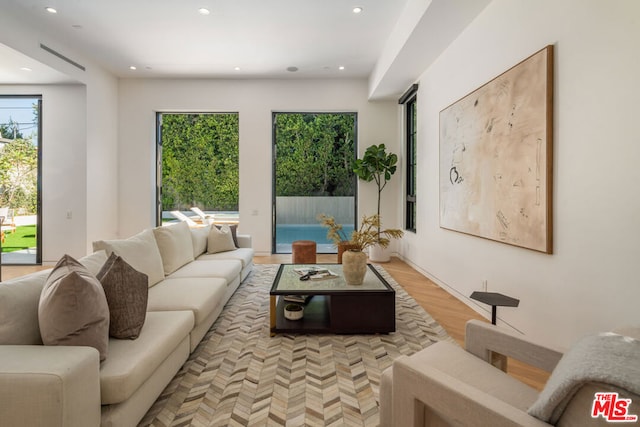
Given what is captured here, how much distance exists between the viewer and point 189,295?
2555 mm

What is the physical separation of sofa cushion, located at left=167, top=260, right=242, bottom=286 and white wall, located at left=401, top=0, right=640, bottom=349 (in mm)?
2628

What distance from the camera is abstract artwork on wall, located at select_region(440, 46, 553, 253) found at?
2.36m

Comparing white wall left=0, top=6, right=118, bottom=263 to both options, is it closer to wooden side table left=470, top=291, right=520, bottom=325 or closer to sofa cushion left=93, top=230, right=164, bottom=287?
sofa cushion left=93, top=230, right=164, bottom=287

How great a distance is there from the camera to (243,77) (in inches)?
247

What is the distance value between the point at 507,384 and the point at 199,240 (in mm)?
3788

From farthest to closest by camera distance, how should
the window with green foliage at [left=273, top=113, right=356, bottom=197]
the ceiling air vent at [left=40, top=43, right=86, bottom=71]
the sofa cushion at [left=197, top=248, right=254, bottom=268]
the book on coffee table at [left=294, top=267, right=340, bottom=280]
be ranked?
the window with green foliage at [left=273, top=113, right=356, bottom=197] < the ceiling air vent at [left=40, top=43, right=86, bottom=71] < the sofa cushion at [left=197, top=248, right=254, bottom=268] < the book on coffee table at [left=294, top=267, right=340, bottom=280]

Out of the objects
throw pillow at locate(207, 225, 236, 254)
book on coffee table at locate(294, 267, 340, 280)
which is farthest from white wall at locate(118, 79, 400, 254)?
book on coffee table at locate(294, 267, 340, 280)

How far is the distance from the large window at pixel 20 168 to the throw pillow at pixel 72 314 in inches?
213

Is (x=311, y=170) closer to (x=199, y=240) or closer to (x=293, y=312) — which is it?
(x=199, y=240)

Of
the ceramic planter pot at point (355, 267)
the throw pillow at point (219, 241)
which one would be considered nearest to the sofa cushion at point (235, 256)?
the throw pillow at point (219, 241)

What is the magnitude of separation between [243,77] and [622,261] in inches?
244

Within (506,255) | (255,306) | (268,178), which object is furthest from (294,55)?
(506,255)

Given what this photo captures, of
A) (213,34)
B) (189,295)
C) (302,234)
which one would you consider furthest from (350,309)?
(213,34)

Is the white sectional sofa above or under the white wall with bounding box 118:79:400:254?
under
